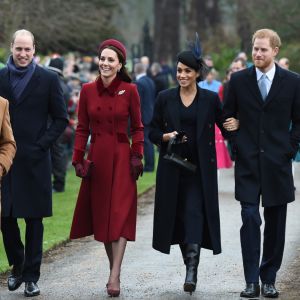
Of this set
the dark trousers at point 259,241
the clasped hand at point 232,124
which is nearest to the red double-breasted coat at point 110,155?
the clasped hand at point 232,124

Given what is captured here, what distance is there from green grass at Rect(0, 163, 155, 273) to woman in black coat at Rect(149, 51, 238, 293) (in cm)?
181

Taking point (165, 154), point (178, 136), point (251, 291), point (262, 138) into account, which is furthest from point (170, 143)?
point (251, 291)

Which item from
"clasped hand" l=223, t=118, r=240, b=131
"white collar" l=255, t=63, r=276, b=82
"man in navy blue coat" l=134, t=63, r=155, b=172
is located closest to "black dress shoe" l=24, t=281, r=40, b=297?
"clasped hand" l=223, t=118, r=240, b=131

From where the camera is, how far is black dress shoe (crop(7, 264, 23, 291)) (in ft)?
29.3

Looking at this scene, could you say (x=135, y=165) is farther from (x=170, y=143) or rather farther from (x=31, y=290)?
(x=31, y=290)

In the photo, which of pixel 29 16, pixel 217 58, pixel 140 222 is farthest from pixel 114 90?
pixel 217 58

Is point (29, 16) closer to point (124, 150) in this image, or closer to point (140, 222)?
point (140, 222)

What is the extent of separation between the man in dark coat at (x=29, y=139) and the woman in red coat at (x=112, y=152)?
0.25m

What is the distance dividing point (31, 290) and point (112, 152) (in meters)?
1.20

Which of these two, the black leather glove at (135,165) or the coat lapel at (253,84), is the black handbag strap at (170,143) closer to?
the black leather glove at (135,165)

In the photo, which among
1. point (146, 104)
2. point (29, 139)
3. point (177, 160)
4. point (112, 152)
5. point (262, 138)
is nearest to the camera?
point (262, 138)

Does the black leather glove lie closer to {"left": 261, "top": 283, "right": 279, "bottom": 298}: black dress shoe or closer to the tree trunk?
{"left": 261, "top": 283, "right": 279, "bottom": 298}: black dress shoe

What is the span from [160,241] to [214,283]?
0.60m

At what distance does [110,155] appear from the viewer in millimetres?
8953
